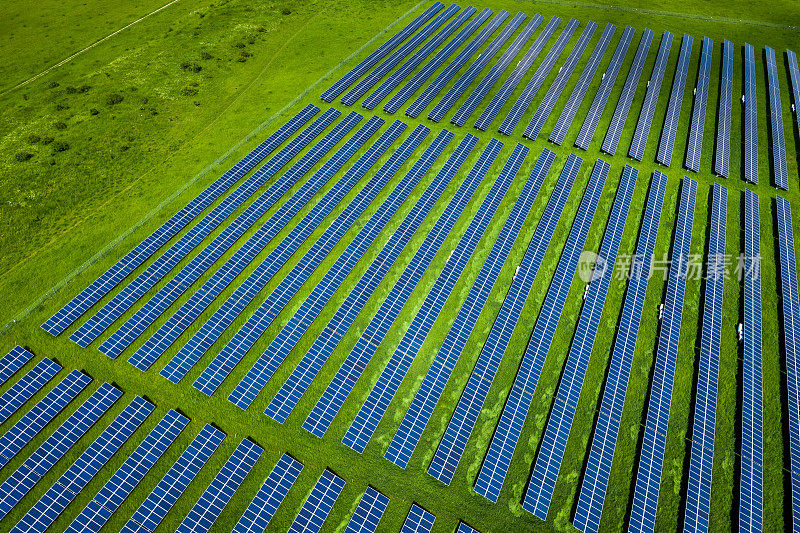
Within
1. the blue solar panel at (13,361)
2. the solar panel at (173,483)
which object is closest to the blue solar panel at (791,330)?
the solar panel at (173,483)

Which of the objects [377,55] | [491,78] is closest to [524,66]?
[491,78]

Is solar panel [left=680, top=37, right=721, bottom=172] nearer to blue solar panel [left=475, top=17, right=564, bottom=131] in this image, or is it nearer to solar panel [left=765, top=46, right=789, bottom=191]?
Answer: solar panel [left=765, top=46, right=789, bottom=191]

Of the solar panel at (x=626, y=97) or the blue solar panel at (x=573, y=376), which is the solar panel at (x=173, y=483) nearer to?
the blue solar panel at (x=573, y=376)

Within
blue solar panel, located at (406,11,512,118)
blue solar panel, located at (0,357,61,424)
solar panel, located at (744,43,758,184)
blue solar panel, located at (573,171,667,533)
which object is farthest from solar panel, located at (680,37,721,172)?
blue solar panel, located at (0,357,61,424)

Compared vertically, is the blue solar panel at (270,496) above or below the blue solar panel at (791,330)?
below

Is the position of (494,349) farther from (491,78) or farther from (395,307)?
(491,78)
